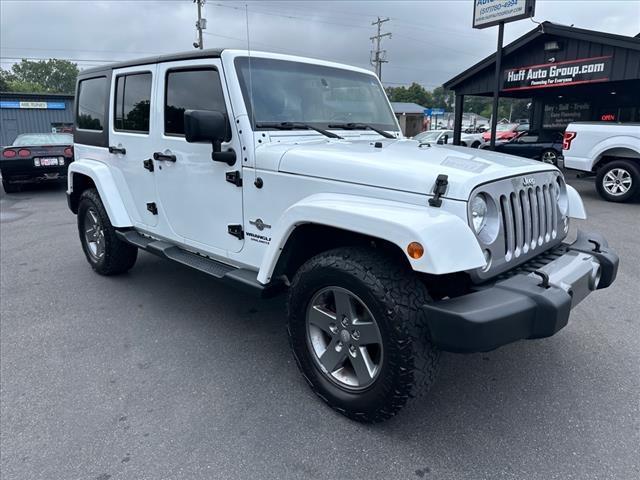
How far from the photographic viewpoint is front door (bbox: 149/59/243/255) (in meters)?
3.25

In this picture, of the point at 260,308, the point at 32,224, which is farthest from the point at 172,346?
the point at 32,224

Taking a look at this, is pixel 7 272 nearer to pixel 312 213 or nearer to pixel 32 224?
pixel 32 224

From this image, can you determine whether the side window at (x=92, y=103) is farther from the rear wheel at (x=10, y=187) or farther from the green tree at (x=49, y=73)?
the green tree at (x=49, y=73)

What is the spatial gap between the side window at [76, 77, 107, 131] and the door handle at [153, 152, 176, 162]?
3.93 ft

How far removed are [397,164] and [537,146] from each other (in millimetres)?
14160

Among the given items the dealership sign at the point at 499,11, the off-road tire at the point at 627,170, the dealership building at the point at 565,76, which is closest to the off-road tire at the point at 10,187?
the dealership sign at the point at 499,11

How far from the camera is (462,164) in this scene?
2582 mm

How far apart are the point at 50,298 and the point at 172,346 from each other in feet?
5.91

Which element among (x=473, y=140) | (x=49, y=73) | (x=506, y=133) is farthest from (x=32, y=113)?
(x=49, y=73)

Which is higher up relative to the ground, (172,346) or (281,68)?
(281,68)

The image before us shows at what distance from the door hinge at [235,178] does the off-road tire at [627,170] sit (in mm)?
8878

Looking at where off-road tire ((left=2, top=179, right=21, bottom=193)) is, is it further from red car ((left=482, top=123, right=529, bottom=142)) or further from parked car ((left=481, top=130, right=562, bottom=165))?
red car ((left=482, top=123, right=529, bottom=142))

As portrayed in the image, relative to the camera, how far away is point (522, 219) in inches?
103

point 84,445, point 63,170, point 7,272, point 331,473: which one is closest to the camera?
point 331,473
